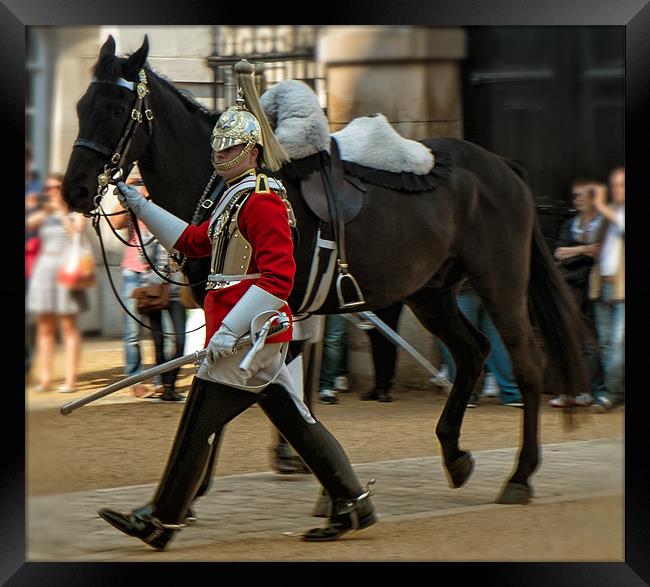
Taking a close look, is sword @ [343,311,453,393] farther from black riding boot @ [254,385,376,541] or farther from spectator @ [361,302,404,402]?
black riding boot @ [254,385,376,541]

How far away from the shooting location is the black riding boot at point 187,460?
4828 mm

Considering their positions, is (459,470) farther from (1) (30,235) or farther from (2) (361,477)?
(1) (30,235)

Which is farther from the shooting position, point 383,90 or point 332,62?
point 383,90

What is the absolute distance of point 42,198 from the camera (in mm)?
5672

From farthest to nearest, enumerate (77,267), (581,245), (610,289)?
(581,245), (610,289), (77,267)

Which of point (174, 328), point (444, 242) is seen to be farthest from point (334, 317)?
point (444, 242)

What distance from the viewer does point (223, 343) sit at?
15.3 feet

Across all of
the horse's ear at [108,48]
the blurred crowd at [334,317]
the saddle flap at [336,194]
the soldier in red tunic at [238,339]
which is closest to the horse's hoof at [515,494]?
the blurred crowd at [334,317]

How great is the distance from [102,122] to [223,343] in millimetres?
1215

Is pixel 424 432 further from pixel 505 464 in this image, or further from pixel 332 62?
pixel 332 62

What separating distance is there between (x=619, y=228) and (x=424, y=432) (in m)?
1.69

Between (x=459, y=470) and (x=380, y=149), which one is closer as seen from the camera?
(x=380, y=149)
